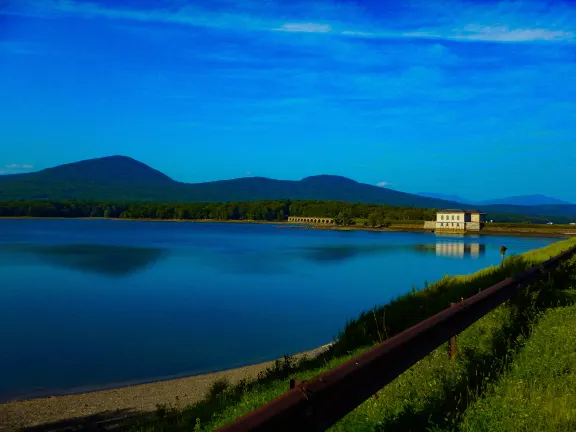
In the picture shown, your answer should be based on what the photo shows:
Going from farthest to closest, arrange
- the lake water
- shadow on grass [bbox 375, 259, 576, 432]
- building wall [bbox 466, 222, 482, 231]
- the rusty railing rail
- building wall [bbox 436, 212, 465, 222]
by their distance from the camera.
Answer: building wall [bbox 436, 212, 465, 222]
building wall [bbox 466, 222, 482, 231]
the lake water
shadow on grass [bbox 375, 259, 576, 432]
the rusty railing rail

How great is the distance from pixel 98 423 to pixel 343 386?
1168 cm

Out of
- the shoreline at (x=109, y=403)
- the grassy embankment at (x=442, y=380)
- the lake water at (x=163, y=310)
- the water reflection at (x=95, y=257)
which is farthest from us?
the water reflection at (x=95, y=257)

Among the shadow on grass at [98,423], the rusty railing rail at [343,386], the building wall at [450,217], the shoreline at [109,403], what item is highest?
the building wall at [450,217]

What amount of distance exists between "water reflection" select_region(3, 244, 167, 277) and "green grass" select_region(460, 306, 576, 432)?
166ft

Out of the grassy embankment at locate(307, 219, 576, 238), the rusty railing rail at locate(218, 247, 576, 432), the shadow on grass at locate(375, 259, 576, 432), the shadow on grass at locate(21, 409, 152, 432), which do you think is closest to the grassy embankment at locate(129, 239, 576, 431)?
the shadow on grass at locate(375, 259, 576, 432)

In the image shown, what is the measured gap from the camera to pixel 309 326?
3075 centimetres

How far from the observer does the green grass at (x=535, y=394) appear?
4.50 m

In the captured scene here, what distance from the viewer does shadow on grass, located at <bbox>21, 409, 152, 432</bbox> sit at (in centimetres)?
1304

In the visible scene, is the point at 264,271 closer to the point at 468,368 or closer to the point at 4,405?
the point at 4,405

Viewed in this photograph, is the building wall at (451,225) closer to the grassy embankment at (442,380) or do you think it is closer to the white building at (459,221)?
the white building at (459,221)

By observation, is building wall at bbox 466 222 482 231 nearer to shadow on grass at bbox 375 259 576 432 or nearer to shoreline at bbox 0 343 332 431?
shoreline at bbox 0 343 332 431

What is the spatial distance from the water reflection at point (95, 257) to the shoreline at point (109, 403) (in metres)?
37.5

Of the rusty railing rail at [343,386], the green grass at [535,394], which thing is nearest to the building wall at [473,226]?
the green grass at [535,394]

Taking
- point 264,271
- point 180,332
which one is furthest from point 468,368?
point 264,271
